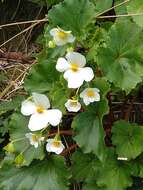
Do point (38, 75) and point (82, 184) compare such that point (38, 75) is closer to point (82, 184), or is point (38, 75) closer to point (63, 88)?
point (63, 88)

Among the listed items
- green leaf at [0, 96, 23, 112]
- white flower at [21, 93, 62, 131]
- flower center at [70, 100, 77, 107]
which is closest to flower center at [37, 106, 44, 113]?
white flower at [21, 93, 62, 131]

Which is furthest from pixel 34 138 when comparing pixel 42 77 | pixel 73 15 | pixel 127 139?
pixel 73 15

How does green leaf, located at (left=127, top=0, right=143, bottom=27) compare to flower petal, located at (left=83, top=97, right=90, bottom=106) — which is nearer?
flower petal, located at (left=83, top=97, right=90, bottom=106)

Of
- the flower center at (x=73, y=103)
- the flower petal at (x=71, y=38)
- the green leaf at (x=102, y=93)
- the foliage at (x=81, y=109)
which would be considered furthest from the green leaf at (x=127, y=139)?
the flower petal at (x=71, y=38)

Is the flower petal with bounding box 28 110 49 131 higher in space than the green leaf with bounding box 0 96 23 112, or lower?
higher

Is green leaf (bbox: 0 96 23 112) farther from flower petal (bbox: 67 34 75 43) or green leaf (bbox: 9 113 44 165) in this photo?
flower petal (bbox: 67 34 75 43)

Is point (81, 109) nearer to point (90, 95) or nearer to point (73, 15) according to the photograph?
point (90, 95)
